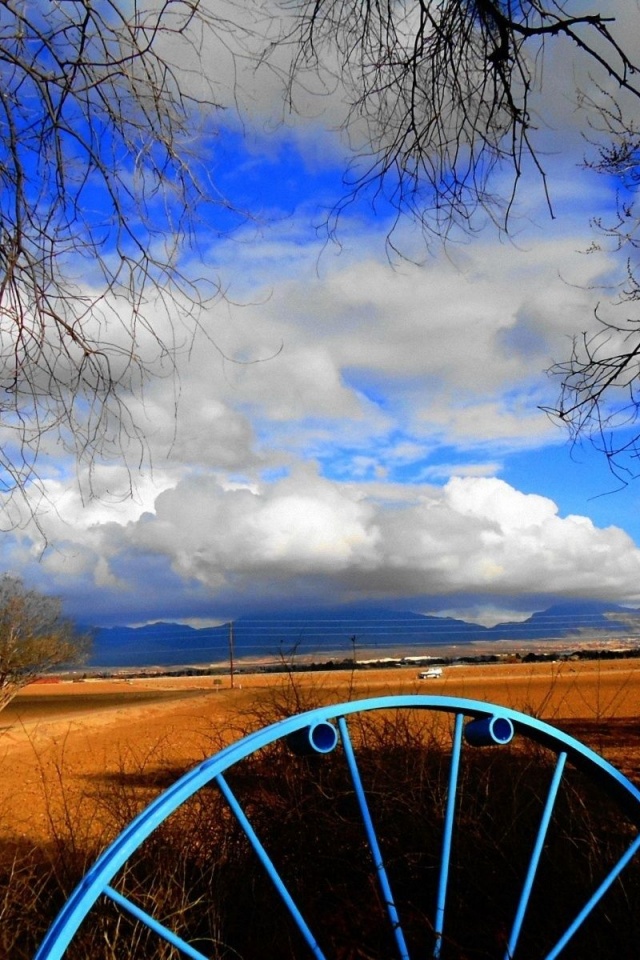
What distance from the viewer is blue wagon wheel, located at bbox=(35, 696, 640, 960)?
9.25 feet

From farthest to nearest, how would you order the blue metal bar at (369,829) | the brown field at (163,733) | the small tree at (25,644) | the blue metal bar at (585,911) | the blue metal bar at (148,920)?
1. the small tree at (25,644)
2. the brown field at (163,733)
3. the blue metal bar at (585,911)
4. the blue metal bar at (369,829)
5. the blue metal bar at (148,920)

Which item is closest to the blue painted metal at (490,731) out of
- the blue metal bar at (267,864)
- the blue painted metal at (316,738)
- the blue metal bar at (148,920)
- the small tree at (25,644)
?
the blue painted metal at (316,738)

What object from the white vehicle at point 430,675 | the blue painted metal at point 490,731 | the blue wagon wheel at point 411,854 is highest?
the blue painted metal at point 490,731

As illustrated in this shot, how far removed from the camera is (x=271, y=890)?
4082 millimetres

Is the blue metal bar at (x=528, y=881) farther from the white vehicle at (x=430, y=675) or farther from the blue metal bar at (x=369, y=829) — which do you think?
the white vehicle at (x=430, y=675)

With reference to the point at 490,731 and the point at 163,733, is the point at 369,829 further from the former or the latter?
the point at 163,733

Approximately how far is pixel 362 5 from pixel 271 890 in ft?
12.9

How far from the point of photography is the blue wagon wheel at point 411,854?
282cm

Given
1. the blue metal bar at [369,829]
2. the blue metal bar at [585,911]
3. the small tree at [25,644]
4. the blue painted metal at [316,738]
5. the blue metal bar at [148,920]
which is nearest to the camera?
the blue metal bar at [148,920]

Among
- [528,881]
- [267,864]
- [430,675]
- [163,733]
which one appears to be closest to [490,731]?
[528,881]

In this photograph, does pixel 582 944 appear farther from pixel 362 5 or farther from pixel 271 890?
pixel 362 5

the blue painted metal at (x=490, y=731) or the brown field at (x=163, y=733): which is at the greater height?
the blue painted metal at (x=490, y=731)

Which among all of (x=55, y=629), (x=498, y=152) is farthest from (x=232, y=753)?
(x=55, y=629)

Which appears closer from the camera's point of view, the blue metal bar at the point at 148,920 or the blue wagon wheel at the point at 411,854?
the blue metal bar at the point at 148,920
